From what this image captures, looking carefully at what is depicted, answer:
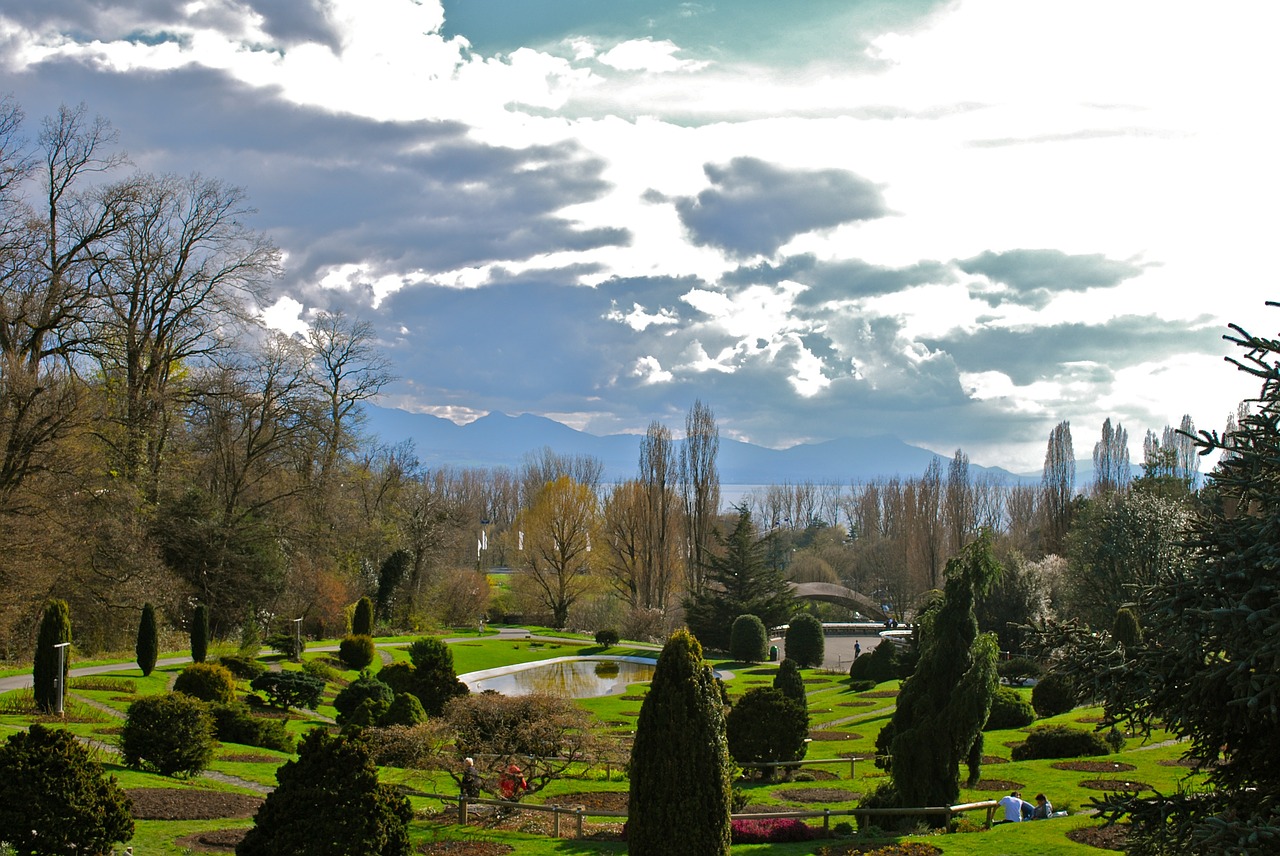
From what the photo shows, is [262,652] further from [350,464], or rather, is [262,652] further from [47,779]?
[47,779]

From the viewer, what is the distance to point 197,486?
42.6 meters

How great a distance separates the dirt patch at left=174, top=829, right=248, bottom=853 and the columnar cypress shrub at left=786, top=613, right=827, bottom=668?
119ft

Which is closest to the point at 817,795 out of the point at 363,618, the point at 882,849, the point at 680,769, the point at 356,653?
the point at 882,849

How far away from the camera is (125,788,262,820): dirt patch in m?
14.2

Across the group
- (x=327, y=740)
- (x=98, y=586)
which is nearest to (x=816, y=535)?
(x=98, y=586)

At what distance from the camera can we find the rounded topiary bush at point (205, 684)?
77.6ft

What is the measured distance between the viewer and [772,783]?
21.8 metres

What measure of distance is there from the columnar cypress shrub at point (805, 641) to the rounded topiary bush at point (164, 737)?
33.4m

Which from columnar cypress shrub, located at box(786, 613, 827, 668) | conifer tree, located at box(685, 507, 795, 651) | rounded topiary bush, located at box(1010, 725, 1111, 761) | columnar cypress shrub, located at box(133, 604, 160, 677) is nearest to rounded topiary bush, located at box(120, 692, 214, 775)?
columnar cypress shrub, located at box(133, 604, 160, 677)

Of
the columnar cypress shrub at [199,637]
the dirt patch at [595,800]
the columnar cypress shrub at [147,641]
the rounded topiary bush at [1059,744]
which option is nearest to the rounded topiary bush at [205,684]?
the columnar cypress shrub at [147,641]

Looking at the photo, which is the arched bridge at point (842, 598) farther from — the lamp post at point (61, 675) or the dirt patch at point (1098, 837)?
the dirt patch at point (1098, 837)

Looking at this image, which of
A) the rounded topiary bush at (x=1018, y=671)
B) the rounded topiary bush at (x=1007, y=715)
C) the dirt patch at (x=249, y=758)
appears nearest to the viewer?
the dirt patch at (x=249, y=758)

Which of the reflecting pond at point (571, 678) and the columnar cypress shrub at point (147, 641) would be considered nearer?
the columnar cypress shrub at point (147, 641)

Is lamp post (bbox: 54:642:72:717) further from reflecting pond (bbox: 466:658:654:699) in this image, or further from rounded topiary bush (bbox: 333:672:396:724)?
reflecting pond (bbox: 466:658:654:699)
